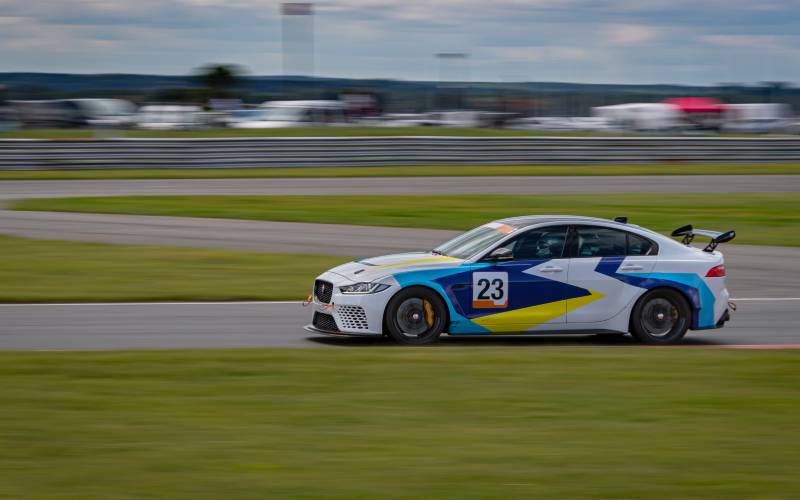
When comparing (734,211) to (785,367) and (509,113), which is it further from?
(509,113)

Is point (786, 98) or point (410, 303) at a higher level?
point (786, 98)

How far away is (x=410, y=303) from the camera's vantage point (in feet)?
32.6

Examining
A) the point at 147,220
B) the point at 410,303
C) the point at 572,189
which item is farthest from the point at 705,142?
the point at 410,303

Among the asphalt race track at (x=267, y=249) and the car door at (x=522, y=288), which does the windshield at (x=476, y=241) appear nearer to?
the car door at (x=522, y=288)

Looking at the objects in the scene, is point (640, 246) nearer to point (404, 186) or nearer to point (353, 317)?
point (353, 317)

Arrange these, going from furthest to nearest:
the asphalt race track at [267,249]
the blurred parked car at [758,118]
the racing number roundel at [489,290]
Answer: the blurred parked car at [758,118] < the asphalt race track at [267,249] < the racing number roundel at [489,290]

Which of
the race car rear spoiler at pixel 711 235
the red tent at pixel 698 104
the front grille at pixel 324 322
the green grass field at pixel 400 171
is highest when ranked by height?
the red tent at pixel 698 104

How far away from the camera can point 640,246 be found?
10414 mm

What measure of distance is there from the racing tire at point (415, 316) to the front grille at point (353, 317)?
0.70 ft

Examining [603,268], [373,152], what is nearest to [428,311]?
[603,268]

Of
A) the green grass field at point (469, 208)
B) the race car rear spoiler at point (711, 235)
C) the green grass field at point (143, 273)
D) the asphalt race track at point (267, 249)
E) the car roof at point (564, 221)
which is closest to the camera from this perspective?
the car roof at point (564, 221)

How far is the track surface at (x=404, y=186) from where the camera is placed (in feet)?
84.3

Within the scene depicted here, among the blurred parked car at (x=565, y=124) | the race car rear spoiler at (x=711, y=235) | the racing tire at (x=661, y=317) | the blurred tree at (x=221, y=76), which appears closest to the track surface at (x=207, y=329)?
the racing tire at (x=661, y=317)

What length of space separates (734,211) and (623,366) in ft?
48.7
